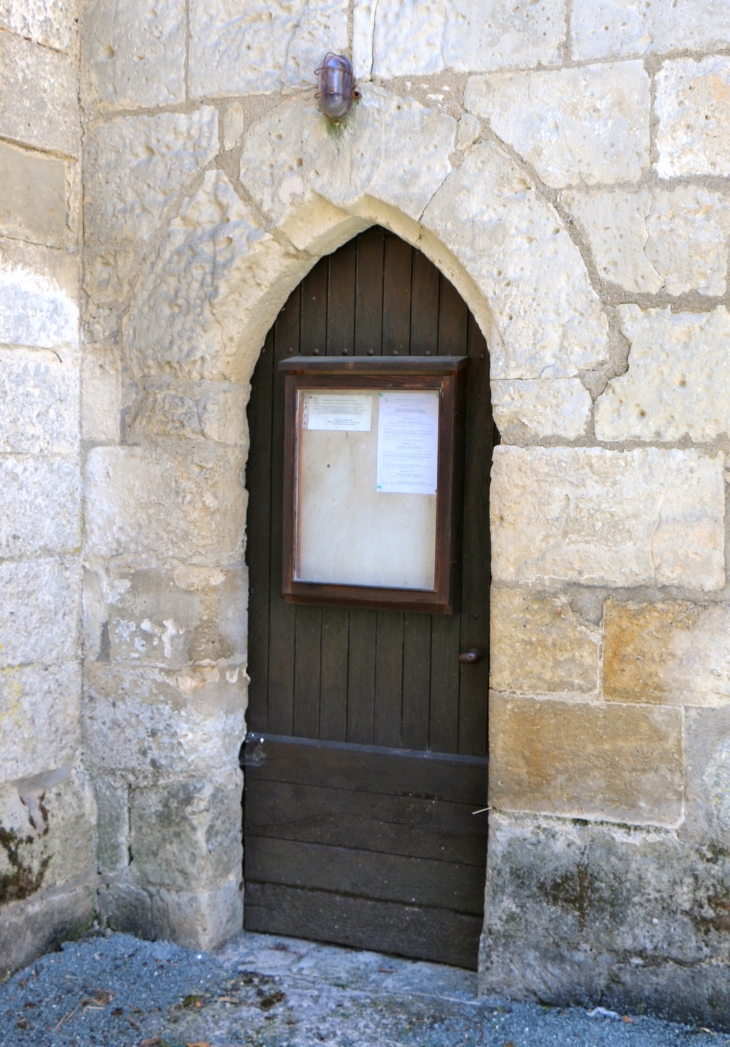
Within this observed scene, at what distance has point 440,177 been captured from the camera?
280 cm

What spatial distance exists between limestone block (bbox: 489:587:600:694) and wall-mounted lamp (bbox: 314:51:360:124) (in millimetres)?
1427

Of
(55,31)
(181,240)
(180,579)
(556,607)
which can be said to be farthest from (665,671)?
(55,31)

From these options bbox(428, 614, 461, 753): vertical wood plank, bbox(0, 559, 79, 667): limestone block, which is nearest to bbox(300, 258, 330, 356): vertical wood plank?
bbox(428, 614, 461, 753): vertical wood plank

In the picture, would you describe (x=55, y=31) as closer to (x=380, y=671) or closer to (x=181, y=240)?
(x=181, y=240)

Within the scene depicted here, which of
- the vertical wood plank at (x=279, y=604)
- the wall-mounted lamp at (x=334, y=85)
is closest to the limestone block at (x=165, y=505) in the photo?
the vertical wood plank at (x=279, y=604)

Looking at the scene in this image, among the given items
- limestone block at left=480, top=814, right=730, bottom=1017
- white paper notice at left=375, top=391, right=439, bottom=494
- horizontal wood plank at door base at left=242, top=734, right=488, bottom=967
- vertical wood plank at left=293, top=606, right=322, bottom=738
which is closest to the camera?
limestone block at left=480, top=814, right=730, bottom=1017

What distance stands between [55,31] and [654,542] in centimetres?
237

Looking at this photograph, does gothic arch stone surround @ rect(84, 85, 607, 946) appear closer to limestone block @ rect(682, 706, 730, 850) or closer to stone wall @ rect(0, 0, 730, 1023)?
stone wall @ rect(0, 0, 730, 1023)

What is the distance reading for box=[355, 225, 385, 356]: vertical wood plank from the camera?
3.12 m

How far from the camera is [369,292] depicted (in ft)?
10.3

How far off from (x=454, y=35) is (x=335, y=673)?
75.6 inches

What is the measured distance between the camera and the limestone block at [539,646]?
277cm

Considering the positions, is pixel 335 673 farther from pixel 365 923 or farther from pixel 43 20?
pixel 43 20

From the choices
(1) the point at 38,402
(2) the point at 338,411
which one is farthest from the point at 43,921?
(2) the point at 338,411
